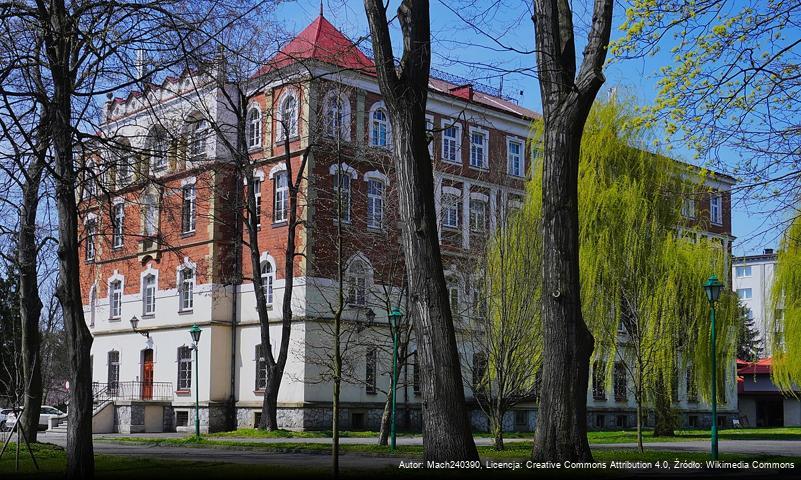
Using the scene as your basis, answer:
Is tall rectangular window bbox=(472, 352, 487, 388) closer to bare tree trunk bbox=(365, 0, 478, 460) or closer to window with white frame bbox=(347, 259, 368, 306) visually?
window with white frame bbox=(347, 259, 368, 306)

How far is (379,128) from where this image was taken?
40812 millimetres

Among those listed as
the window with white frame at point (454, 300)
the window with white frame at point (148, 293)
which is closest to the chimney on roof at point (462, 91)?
the window with white frame at point (454, 300)

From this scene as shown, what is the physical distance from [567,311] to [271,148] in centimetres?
2745

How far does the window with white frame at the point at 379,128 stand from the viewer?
4057cm

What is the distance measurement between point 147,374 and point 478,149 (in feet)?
59.9

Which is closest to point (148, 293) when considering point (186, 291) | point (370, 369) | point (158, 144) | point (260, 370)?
point (186, 291)

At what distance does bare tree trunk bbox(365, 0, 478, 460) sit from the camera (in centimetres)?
1312

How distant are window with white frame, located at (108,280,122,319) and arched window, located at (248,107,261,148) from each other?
1098cm

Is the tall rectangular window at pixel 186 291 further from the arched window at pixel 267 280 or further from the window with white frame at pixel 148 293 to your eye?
the arched window at pixel 267 280

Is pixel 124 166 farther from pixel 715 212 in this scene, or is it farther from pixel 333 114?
pixel 715 212

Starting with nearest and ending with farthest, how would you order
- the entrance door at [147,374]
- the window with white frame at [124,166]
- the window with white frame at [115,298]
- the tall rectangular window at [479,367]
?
the window with white frame at [124,166]
the tall rectangular window at [479,367]
the entrance door at [147,374]
the window with white frame at [115,298]

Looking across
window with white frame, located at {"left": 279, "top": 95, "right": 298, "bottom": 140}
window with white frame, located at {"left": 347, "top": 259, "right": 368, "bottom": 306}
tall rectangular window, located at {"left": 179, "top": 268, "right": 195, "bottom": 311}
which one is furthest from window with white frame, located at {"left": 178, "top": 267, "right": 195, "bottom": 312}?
window with white frame, located at {"left": 347, "top": 259, "right": 368, "bottom": 306}

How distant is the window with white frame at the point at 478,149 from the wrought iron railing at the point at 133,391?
55.4 ft

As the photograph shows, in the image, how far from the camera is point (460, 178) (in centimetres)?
4303
